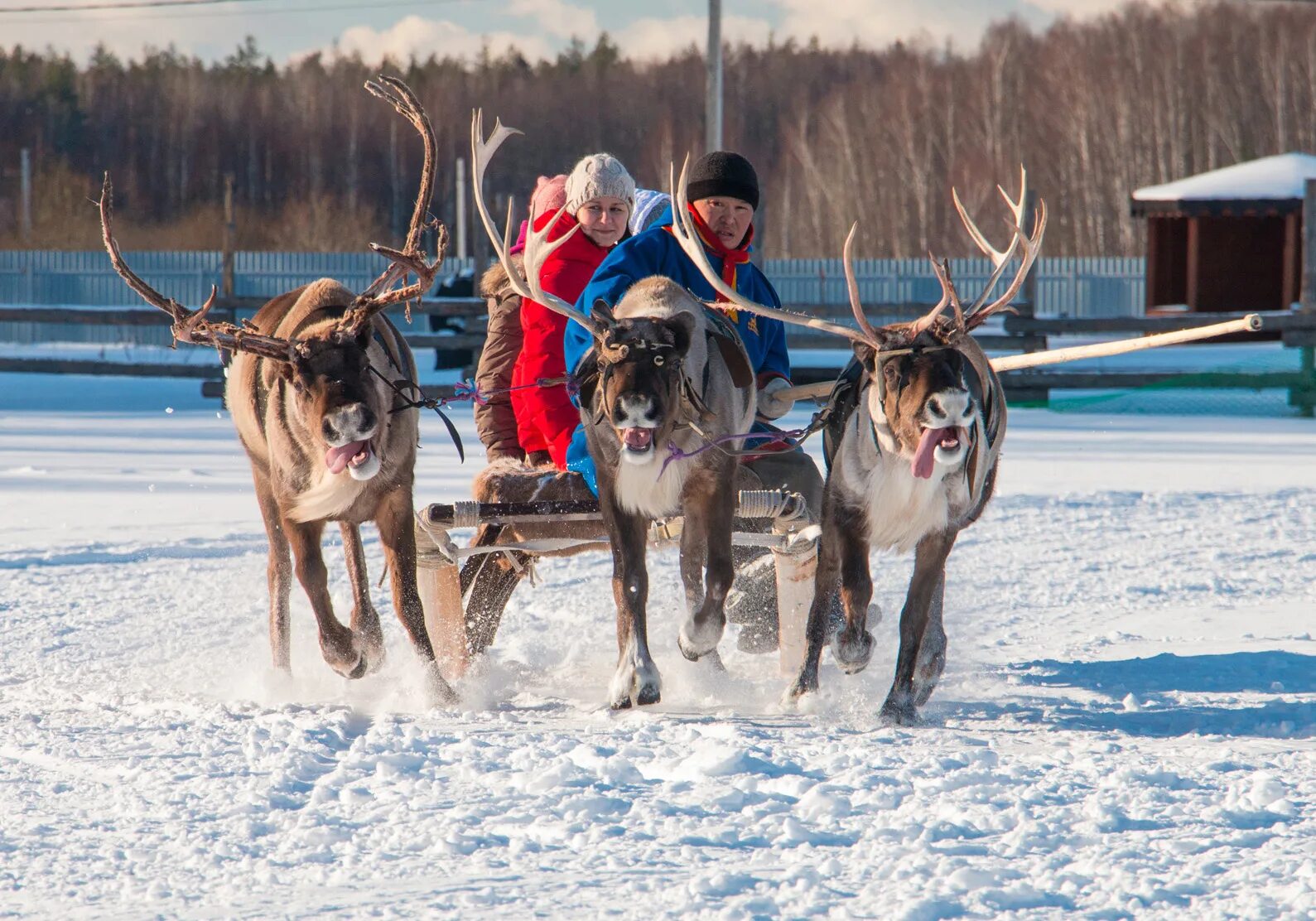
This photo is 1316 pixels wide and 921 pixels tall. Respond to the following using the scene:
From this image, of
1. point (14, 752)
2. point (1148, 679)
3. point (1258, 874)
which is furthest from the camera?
point (1148, 679)

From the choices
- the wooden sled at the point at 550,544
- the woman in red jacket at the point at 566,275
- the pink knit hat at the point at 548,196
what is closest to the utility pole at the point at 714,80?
the pink knit hat at the point at 548,196

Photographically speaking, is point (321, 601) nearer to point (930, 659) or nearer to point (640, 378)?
point (640, 378)

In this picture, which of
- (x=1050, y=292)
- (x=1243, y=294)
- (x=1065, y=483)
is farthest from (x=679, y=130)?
(x=1065, y=483)

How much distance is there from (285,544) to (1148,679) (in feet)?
9.67

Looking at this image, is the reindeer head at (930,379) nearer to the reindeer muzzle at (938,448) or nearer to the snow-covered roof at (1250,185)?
the reindeer muzzle at (938,448)

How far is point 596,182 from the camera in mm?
5504

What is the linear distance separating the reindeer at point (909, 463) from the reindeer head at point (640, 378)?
403 mm

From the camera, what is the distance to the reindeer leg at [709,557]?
4.68 metres

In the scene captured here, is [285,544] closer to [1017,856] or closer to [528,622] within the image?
[528,622]

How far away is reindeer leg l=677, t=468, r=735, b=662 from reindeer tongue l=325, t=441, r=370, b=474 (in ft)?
3.17

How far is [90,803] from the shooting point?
368 cm

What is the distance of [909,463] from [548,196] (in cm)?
217

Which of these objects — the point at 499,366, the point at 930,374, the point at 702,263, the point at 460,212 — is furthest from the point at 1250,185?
the point at 930,374

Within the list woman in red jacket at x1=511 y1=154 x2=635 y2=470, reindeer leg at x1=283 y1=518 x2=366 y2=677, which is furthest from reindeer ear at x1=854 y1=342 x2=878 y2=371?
A: reindeer leg at x1=283 y1=518 x2=366 y2=677
